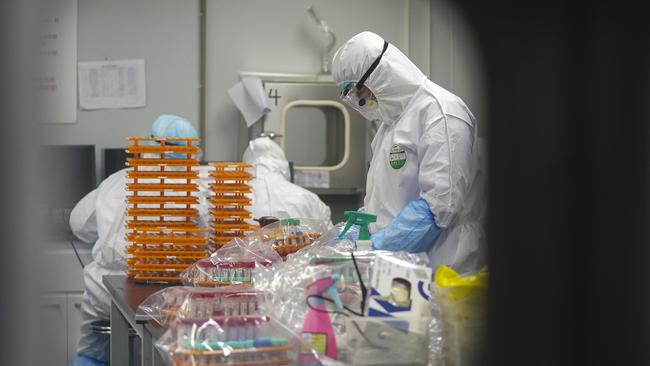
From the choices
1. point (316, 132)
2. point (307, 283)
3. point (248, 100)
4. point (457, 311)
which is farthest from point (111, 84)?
point (457, 311)

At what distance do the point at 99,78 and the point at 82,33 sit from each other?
0.78 ft

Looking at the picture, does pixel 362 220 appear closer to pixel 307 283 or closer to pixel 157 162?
pixel 307 283

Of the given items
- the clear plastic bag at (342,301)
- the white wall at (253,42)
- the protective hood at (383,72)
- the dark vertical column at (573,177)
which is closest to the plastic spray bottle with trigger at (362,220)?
the clear plastic bag at (342,301)

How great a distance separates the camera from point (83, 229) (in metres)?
3.01

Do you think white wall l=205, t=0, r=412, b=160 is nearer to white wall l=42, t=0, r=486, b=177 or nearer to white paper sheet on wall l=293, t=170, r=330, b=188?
white wall l=42, t=0, r=486, b=177

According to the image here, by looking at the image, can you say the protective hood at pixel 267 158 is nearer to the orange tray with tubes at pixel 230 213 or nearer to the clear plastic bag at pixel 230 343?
the orange tray with tubes at pixel 230 213

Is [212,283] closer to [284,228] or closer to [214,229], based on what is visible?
[284,228]

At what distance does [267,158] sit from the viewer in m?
3.30

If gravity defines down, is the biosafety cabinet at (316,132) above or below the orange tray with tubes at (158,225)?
above

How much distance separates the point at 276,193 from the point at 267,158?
31cm

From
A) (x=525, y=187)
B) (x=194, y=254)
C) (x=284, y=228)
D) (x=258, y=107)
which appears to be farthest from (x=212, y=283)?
(x=258, y=107)

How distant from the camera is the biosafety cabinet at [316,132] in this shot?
399 centimetres

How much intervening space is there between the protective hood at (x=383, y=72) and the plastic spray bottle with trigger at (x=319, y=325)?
123cm

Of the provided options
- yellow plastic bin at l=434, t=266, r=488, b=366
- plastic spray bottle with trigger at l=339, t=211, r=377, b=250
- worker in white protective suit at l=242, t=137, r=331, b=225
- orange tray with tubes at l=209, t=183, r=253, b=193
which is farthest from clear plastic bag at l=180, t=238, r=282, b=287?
worker in white protective suit at l=242, t=137, r=331, b=225
